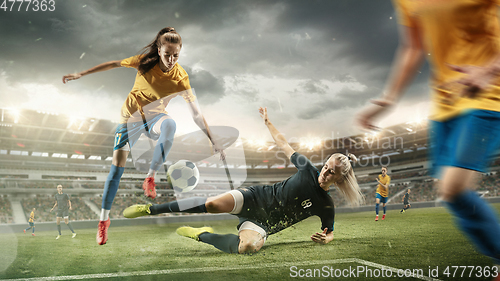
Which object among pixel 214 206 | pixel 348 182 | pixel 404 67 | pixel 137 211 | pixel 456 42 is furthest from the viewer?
pixel 348 182

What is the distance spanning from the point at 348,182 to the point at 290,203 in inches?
29.0

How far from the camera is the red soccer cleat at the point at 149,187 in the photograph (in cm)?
226

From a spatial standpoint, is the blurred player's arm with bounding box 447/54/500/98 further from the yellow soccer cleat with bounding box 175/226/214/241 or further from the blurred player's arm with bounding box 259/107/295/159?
the yellow soccer cleat with bounding box 175/226/214/241

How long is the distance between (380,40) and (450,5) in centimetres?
307

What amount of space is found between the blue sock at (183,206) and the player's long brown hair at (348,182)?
154 centimetres

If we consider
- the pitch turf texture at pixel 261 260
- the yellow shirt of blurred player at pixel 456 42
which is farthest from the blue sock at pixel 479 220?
the pitch turf texture at pixel 261 260

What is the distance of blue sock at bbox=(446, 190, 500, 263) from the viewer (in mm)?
1126

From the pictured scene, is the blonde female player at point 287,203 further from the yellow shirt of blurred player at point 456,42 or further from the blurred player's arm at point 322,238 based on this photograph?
the yellow shirt of blurred player at point 456,42

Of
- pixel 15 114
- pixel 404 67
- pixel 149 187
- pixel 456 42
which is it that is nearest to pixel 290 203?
pixel 149 187

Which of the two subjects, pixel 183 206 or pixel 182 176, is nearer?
pixel 183 206

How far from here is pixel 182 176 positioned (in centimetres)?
286

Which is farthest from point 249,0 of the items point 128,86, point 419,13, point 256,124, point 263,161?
point 263,161

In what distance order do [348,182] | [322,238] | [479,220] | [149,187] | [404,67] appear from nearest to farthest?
[479,220], [404,67], [149,187], [322,238], [348,182]

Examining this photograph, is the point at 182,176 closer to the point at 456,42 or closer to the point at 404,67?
the point at 404,67
